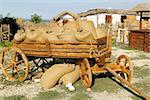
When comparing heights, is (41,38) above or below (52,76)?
above

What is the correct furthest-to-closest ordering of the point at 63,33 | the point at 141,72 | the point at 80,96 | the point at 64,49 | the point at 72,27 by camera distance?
1. the point at 141,72
2. the point at 72,27
3. the point at 63,33
4. the point at 64,49
5. the point at 80,96

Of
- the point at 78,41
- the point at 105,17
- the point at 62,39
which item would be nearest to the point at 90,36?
the point at 78,41

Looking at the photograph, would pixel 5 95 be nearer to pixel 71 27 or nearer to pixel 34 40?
pixel 34 40

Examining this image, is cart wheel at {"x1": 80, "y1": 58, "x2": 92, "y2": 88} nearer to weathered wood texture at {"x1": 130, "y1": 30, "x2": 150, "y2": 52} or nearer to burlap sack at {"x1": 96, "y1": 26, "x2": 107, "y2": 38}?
burlap sack at {"x1": 96, "y1": 26, "x2": 107, "y2": 38}

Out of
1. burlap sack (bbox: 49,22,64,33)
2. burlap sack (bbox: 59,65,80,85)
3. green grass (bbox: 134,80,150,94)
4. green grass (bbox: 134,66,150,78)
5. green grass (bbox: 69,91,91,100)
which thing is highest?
burlap sack (bbox: 49,22,64,33)

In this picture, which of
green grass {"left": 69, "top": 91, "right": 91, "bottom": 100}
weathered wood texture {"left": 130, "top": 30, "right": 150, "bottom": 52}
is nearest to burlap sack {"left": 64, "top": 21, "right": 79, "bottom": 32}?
green grass {"left": 69, "top": 91, "right": 91, "bottom": 100}

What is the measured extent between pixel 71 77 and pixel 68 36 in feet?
3.85

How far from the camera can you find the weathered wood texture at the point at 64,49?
7.75m

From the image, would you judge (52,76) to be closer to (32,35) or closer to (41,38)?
(41,38)

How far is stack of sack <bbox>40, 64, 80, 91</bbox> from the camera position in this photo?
8.15 m

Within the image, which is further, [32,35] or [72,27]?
[72,27]

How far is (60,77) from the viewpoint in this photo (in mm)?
8320

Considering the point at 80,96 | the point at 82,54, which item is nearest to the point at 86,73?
the point at 82,54

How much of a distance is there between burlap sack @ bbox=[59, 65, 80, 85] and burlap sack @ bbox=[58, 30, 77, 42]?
3.24 ft
